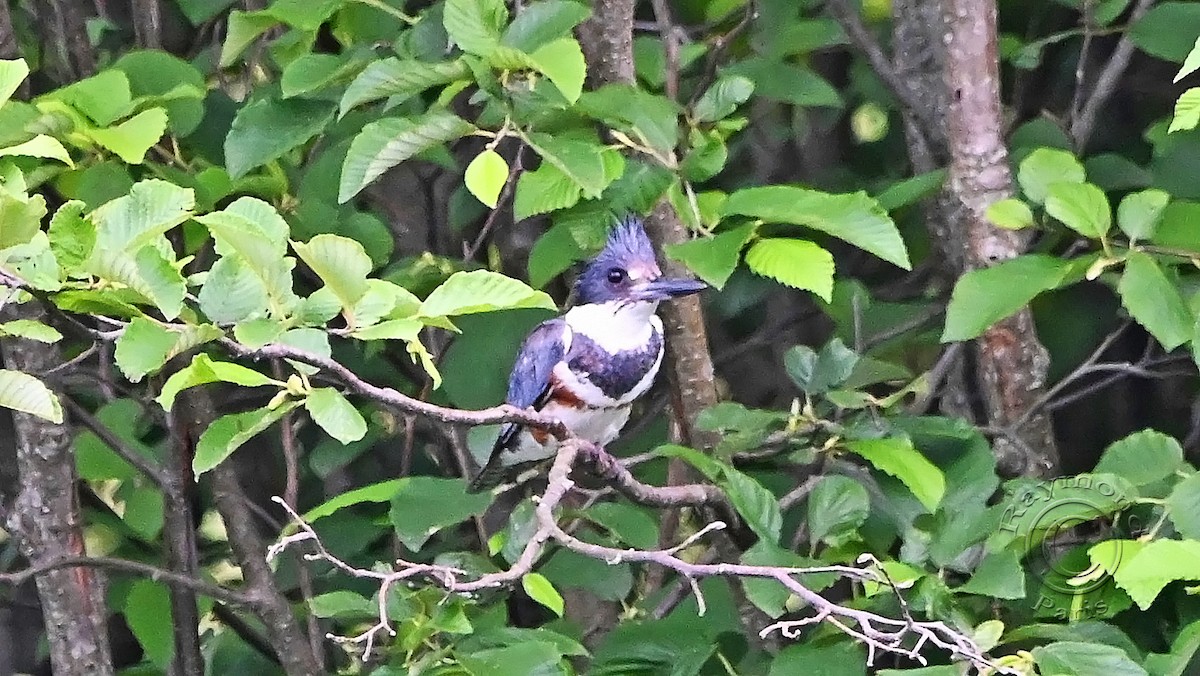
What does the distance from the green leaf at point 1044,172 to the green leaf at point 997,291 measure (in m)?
0.11

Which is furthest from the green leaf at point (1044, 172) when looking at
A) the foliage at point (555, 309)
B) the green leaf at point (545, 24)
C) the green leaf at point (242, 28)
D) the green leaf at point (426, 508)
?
the green leaf at point (242, 28)

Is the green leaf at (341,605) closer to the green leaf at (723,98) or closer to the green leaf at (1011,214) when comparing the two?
the green leaf at (723,98)

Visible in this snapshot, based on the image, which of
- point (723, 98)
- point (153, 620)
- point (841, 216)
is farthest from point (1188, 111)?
point (153, 620)

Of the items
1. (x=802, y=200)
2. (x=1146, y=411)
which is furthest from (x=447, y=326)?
(x=1146, y=411)

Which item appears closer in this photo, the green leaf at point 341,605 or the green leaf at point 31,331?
the green leaf at point 31,331

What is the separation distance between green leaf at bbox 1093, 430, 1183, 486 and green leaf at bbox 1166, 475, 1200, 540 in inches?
5.1

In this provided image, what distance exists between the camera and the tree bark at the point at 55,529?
219 centimetres

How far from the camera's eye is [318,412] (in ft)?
3.76

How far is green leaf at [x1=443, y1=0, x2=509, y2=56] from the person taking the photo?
1599mm

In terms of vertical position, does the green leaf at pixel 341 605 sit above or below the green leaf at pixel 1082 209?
below

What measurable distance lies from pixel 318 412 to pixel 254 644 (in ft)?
5.00

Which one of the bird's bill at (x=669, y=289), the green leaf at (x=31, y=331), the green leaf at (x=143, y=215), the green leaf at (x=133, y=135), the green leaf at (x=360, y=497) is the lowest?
the green leaf at (x=360, y=497)

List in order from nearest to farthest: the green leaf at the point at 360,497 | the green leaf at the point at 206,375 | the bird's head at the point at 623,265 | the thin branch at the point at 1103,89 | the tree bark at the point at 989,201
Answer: the green leaf at the point at 206,375 → the green leaf at the point at 360,497 → the tree bark at the point at 989,201 → the thin branch at the point at 1103,89 → the bird's head at the point at 623,265

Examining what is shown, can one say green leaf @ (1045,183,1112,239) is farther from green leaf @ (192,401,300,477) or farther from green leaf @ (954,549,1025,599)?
green leaf @ (192,401,300,477)
